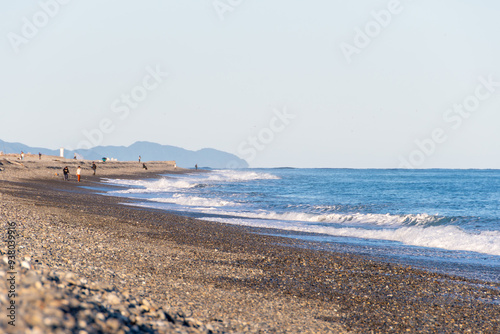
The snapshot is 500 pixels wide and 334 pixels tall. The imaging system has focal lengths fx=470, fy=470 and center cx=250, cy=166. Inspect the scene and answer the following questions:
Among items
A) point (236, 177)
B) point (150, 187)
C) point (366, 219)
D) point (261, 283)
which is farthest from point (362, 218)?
point (236, 177)

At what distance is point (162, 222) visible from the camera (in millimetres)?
19609

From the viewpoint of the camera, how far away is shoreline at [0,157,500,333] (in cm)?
770

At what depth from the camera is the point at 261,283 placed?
9969 mm

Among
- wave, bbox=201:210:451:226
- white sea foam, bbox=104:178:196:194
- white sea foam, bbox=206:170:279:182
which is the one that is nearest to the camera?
wave, bbox=201:210:451:226

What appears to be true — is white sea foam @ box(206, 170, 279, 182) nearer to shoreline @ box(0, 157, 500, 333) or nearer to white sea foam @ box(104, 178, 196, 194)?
white sea foam @ box(104, 178, 196, 194)

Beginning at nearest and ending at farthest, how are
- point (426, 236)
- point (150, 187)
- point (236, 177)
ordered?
point (426, 236)
point (150, 187)
point (236, 177)

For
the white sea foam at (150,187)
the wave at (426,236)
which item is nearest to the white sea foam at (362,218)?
the wave at (426,236)

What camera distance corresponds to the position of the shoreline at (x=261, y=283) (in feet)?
25.2

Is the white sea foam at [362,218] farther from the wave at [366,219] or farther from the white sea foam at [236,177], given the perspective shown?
the white sea foam at [236,177]

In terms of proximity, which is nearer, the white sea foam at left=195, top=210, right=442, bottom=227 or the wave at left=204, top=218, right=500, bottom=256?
the wave at left=204, top=218, right=500, bottom=256

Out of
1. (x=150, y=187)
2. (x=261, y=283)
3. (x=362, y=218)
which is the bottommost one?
(x=362, y=218)

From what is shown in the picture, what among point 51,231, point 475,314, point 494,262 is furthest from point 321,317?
point 494,262

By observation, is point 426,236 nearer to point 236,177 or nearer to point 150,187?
point 150,187

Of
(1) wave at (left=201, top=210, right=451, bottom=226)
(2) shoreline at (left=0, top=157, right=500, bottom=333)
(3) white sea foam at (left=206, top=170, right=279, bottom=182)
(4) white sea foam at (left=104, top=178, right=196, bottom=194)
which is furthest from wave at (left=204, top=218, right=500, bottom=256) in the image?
(3) white sea foam at (left=206, top=170, right=279, bottom=182)
